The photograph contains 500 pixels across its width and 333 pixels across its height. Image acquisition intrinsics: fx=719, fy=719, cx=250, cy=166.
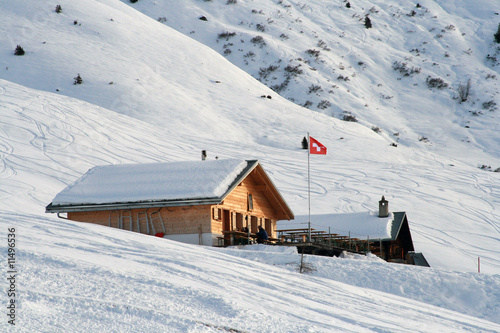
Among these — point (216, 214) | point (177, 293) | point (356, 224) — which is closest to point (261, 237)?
point (216, 214)

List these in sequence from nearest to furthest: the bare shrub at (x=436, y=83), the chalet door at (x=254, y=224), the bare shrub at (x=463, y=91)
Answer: the chalet door at (x=254, y=224) → the bare shrub at (x=463, y=91) → the bare shrub at (x=436, y=83)

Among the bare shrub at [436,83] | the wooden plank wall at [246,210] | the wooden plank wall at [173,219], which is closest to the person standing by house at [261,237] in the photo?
the wooden plank wall at [246,210]

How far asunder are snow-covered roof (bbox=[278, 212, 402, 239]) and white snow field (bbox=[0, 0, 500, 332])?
291cm

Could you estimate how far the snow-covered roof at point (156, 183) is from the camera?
27969 millimetres

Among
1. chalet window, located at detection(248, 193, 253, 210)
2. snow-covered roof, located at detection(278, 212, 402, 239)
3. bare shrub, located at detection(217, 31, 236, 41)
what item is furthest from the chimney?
bare shrub, located at detection(217, 31, 236, 41)

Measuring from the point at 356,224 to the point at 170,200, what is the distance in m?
13.5

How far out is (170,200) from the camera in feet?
91.2

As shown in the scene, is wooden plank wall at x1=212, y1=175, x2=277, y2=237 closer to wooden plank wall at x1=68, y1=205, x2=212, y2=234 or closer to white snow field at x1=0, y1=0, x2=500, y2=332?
wooden plank wall at x1=68, y1=205, x2=212, y2=234

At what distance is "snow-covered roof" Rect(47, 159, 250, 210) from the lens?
2797cm

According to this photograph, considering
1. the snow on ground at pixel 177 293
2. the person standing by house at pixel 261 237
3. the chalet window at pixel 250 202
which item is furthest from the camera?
the chalet window at pixel 250 202

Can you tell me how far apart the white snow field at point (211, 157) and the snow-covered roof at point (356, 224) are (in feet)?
9.56

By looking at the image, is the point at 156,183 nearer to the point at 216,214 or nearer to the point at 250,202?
the point at 216,214

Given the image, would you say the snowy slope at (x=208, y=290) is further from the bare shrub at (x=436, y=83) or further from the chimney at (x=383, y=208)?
the bare shrub at (x=436, y=83)

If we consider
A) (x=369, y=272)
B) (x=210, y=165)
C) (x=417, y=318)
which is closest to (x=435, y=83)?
(x=210, y=165)
